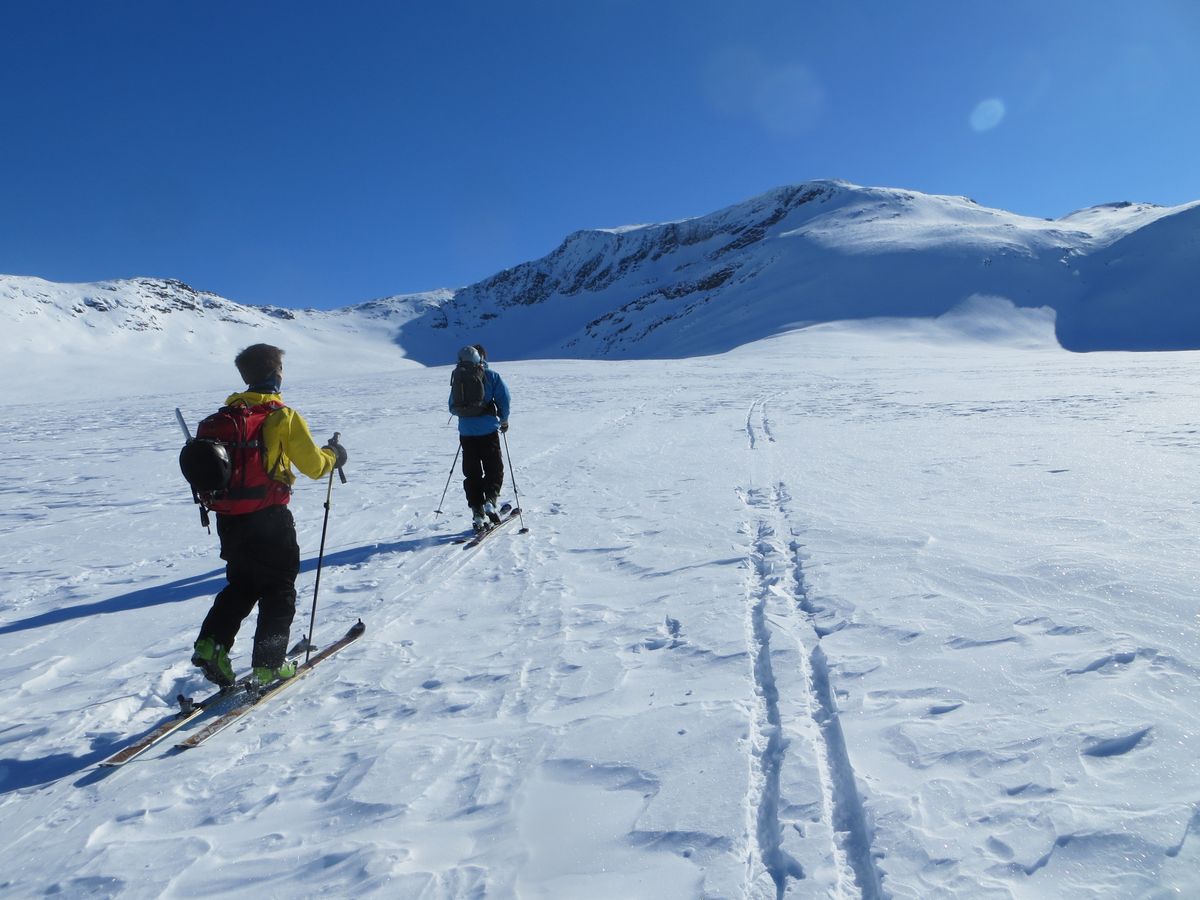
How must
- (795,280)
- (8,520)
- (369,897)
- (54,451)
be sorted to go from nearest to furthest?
(369,897) < (8,520) < (54,451) < (795,280)

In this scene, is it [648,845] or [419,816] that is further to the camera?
[419,816]

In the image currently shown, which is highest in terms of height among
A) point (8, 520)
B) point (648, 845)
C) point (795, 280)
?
point (795, 280)

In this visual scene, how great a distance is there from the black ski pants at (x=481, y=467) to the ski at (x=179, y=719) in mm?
3101

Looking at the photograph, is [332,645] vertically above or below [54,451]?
below

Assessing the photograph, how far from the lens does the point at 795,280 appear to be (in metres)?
92.3

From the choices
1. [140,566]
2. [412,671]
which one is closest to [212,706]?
[412,671]

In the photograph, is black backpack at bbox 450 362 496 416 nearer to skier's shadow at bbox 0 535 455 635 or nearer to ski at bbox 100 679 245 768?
skier's shadow at bbox 0 535 455 635

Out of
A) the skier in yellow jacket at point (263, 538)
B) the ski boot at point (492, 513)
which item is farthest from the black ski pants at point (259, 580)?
the ski boot at point (492, 513)

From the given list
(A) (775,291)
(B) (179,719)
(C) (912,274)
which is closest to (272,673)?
(B) (179,719)

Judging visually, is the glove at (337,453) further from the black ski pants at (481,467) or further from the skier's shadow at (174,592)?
the black ski pants at (481,467)

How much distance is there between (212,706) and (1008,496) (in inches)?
295

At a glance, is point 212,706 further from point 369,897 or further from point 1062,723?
point 1062,723

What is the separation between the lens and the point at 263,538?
12.2 feet

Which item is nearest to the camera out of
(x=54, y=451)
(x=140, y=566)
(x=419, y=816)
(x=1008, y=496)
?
(x=419, y=816)
